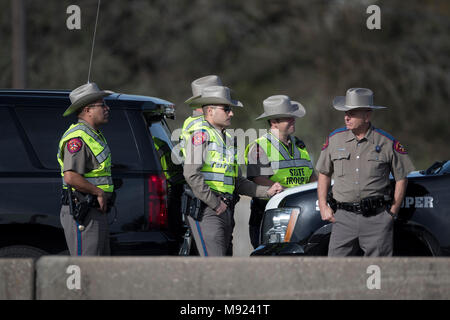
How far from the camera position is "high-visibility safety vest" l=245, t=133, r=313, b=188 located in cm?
650

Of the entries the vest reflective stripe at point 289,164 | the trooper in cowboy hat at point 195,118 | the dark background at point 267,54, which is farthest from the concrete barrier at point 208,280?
the dark background at point 267,54

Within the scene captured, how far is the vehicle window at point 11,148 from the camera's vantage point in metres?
5.43

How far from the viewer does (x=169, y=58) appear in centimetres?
2692

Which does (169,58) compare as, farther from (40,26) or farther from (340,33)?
(340,33)

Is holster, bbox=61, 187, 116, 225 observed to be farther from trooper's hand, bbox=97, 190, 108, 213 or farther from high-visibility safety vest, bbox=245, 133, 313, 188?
high-visibility safety vest, bbox=245, 133, 313, 188

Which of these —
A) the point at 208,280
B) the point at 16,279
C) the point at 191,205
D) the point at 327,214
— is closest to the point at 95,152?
the point at 191,205

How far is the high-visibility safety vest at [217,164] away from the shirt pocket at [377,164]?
1072mm

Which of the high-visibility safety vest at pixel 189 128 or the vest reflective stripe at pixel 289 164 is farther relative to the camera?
the vest reflective stripe at pixel 289 164

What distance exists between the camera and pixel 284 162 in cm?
653

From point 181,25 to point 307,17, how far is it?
4.89 metres

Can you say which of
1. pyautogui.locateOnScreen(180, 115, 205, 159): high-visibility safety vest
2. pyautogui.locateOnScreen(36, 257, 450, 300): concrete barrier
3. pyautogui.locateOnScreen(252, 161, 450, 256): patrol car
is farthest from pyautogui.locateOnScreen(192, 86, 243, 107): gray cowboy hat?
pyautogui.locateOnScreen(36, 257, 450, 300): concrete barrier

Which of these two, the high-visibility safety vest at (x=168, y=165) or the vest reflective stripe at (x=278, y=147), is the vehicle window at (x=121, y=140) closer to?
the high-visibility safety vest at (x=168, y=165)
